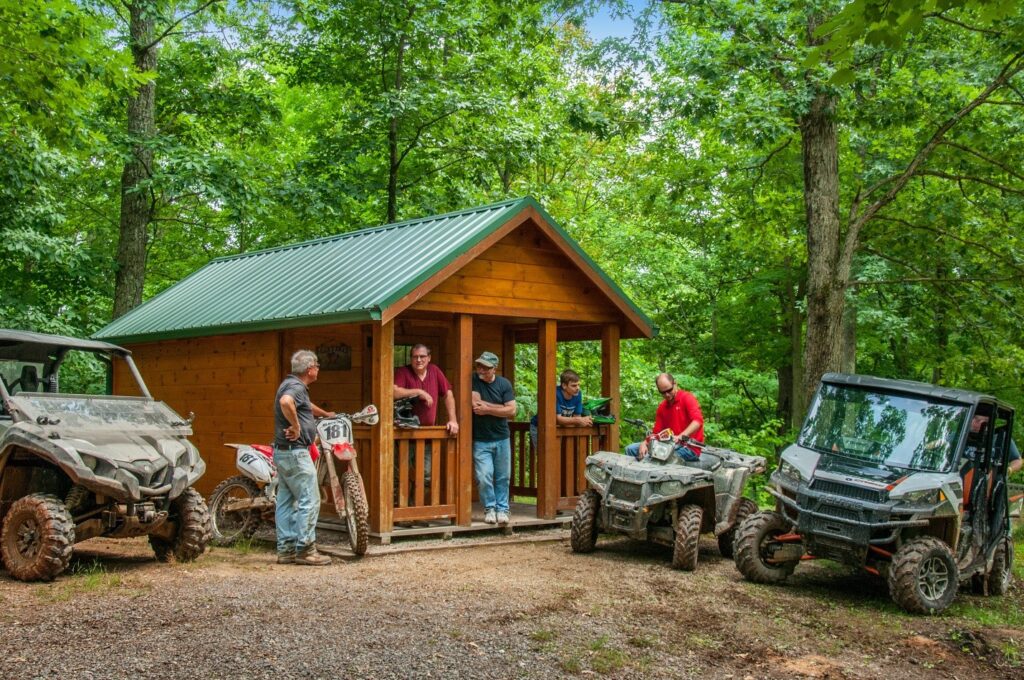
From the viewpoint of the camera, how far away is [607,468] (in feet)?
31.1

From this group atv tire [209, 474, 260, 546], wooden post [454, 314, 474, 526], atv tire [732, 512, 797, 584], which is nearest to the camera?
atv tire [732, 512, 797, 584]

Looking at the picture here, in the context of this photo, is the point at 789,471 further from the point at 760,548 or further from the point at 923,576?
the point at 923,576

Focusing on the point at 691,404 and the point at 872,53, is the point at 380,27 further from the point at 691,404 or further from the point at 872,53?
the point at 691,404

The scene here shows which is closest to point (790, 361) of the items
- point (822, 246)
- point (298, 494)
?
point (822, 246)

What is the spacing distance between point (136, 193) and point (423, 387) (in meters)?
9.56

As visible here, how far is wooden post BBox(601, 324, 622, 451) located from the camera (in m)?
12.0

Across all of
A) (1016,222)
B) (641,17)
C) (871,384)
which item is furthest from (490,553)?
(1016,222)

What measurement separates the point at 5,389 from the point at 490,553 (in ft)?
15.1

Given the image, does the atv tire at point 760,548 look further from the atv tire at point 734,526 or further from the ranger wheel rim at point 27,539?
the ranger wheel rim at point 27,539

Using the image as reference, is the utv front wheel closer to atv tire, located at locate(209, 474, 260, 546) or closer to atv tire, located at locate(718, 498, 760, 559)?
atv tire, located at locate(718, 498, 760, 559)

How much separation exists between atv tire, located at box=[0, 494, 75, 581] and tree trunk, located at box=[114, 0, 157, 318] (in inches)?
414

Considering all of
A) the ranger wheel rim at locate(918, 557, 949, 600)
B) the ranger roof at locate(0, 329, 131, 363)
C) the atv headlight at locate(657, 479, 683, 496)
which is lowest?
the ranger wheel rim at locate(918, 557, 949, 600)

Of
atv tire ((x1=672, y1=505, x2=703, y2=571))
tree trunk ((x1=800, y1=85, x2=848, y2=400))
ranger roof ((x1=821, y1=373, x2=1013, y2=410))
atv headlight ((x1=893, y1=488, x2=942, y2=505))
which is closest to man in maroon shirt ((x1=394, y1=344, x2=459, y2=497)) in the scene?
atv tire ((x1=672, y1=505, x2=703, y2=571))

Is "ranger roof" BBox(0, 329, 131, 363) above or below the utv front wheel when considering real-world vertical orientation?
Result: above
